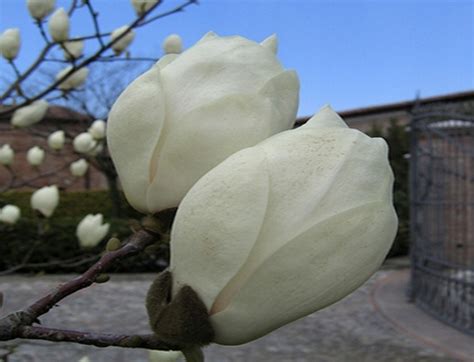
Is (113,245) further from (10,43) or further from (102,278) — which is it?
(10,43)

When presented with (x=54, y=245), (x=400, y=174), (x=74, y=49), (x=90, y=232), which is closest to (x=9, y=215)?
(x=90, y=232)

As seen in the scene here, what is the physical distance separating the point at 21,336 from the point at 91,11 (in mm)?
907

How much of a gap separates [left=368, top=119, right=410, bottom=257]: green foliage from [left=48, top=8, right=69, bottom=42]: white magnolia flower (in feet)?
23.8

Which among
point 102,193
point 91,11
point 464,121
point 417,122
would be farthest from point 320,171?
point 102,193

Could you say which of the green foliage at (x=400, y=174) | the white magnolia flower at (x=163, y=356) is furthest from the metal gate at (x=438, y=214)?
the white magnolia flower at (x=163, y=356)

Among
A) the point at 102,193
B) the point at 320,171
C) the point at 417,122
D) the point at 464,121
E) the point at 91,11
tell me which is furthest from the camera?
the point at 102,193

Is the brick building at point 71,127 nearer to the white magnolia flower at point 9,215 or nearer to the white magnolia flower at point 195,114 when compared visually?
the white magnolia flower at point 9,215

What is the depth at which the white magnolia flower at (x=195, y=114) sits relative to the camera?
1.03 feet

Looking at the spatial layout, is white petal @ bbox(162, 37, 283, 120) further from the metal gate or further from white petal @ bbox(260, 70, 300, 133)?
the metal gate

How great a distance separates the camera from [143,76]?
33 cm

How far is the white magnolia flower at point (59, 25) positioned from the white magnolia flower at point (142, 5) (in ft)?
0.46

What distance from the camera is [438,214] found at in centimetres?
454

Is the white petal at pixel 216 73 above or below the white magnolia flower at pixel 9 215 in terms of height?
above

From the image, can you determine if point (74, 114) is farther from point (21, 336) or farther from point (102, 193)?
point (21, 336)
